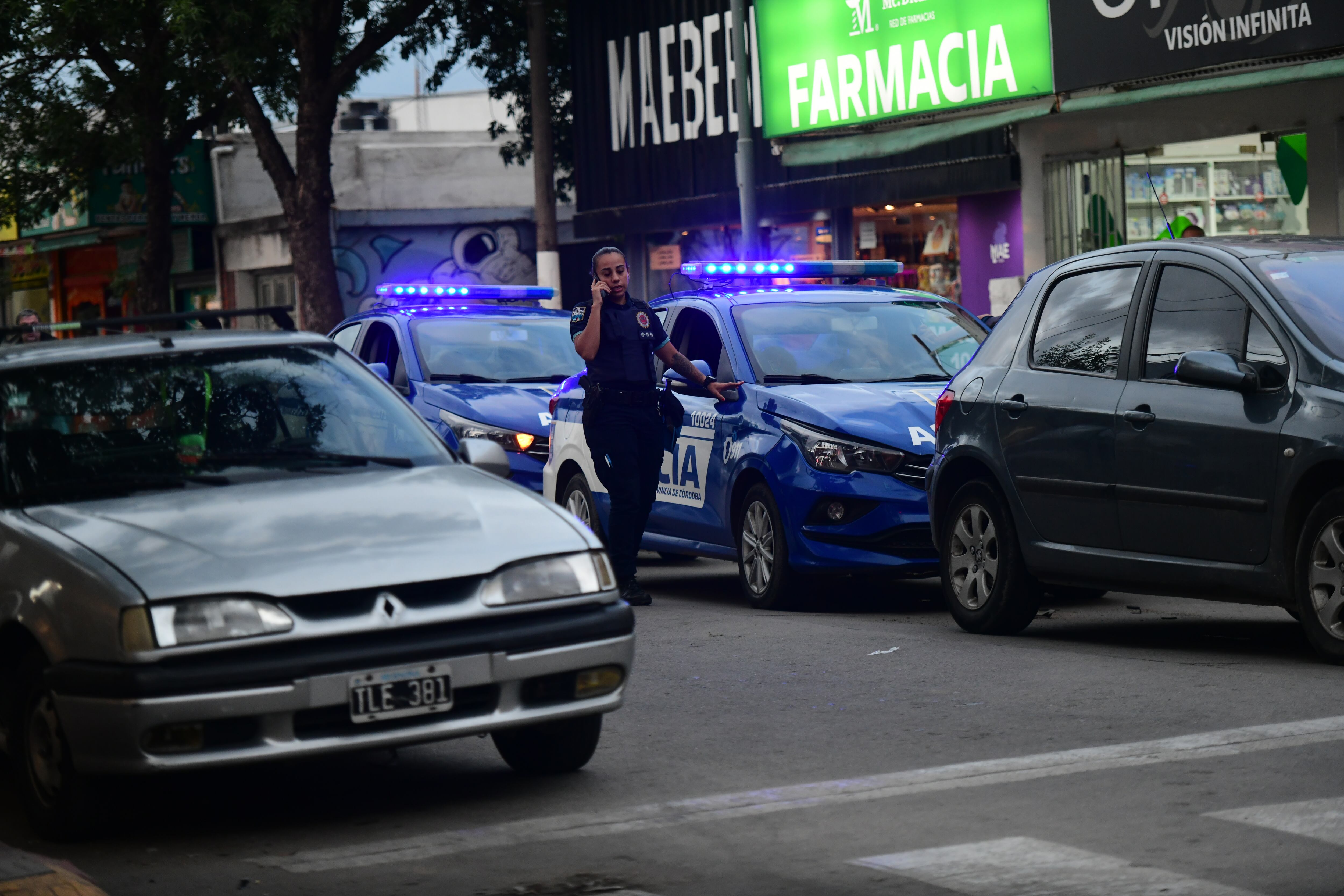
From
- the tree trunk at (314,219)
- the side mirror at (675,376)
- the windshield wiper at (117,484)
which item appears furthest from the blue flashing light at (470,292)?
the windshield wiper at (117,484)

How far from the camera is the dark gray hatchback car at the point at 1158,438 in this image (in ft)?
25.1

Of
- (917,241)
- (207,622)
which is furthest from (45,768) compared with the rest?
(917,241)

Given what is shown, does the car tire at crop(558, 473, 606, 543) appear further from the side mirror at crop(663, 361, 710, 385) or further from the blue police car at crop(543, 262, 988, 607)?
the side mirror at crop(663, 361, 710, 385)

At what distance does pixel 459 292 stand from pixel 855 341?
543 cm

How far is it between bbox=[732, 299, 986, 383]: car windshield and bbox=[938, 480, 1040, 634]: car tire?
6.10ft

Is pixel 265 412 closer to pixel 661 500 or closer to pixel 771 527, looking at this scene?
pixel 771 527

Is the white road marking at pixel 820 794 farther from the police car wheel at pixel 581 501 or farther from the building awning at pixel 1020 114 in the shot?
the building awning at pixel 1020 114

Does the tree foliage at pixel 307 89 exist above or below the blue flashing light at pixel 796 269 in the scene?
above

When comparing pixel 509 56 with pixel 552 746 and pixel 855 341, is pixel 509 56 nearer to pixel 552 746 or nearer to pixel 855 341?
pixel 855 341

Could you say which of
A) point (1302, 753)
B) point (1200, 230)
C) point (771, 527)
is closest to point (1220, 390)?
point (1302, 753)

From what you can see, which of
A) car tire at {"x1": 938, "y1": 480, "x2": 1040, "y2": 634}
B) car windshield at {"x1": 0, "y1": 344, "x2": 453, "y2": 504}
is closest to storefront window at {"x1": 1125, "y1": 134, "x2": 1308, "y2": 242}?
car tire at {"x1": 938, "y1": 480, "x2": 1040, "y2": 634}

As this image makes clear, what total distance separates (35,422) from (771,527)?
5.06 meters

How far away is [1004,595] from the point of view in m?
9.16

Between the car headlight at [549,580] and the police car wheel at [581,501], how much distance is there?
643 cm
